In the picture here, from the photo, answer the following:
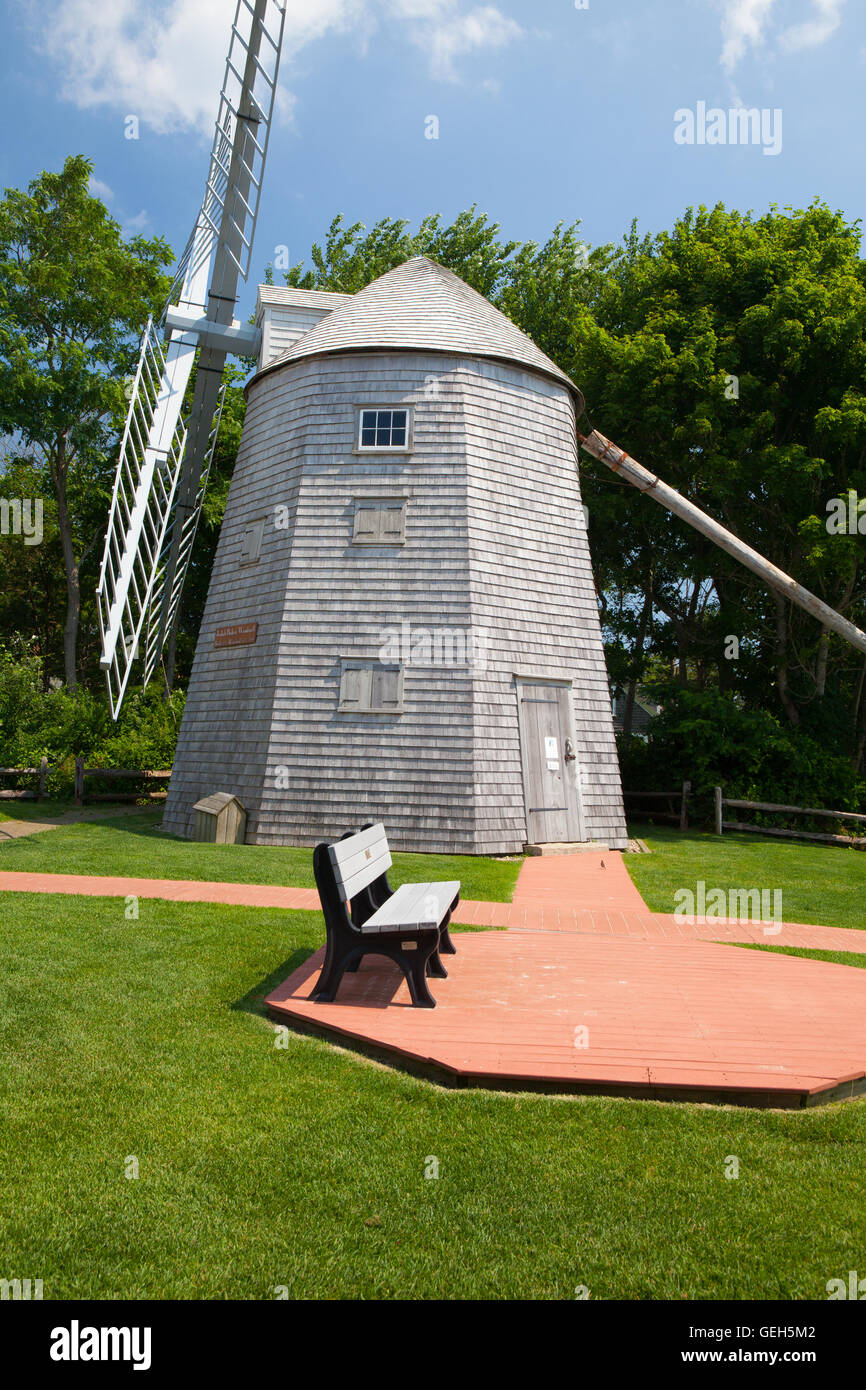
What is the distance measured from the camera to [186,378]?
1819cm

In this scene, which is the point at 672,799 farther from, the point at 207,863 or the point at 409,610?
the point at 207,863

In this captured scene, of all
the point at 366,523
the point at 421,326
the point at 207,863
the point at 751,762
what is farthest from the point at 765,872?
the point at 421,326

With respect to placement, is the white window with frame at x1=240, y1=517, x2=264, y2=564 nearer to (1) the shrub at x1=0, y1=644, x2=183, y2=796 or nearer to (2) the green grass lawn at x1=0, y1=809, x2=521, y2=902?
(2) the green grass lawn at x1=0, y1=809, x2=521, y2=902

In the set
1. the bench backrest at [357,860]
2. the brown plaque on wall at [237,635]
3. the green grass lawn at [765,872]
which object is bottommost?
the green grass lawn at [765,872]

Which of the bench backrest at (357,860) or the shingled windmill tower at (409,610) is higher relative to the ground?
the shingled windmill tower at (409,610)

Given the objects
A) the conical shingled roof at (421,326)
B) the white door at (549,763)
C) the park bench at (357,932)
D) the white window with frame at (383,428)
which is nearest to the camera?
the park bench at (357,932)

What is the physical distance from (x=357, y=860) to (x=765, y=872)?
784 centimetres

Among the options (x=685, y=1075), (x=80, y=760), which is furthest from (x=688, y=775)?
(x=685, y=1075)

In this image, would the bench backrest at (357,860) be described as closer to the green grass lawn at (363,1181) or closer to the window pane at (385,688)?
the green grass lawn at (363,1181)

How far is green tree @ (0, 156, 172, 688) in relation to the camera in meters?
24.3

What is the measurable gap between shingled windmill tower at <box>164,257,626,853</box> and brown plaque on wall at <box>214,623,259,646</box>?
0.17 feet

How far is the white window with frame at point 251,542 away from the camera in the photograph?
14133 mm

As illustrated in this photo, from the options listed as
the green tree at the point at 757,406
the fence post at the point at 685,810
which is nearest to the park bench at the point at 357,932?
the fence post at the point at 685,810

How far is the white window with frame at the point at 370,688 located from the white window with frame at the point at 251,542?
2850mm
